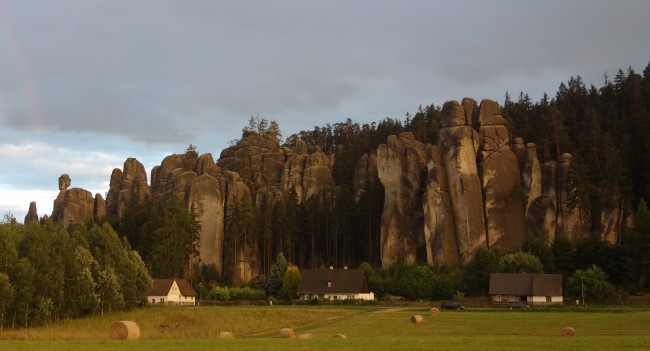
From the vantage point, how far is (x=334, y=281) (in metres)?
85.9

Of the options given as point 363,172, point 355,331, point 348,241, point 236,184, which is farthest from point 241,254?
point 355,331

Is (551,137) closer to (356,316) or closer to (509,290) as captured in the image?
(509,290)

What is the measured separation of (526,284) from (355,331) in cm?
3661

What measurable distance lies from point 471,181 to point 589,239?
17562 mm

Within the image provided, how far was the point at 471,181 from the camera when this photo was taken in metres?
90.1

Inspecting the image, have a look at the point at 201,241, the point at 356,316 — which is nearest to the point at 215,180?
the point at 201,241

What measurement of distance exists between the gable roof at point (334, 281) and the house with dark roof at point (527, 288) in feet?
55.2

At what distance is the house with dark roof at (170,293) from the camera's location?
86.4 m

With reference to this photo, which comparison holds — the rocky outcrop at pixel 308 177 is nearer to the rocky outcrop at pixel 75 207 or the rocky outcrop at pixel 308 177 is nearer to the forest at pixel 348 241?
the forest at pixel 348 241

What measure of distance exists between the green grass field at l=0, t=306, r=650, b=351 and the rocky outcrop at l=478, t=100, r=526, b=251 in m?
29.0

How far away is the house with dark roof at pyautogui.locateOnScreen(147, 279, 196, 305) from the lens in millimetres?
86375

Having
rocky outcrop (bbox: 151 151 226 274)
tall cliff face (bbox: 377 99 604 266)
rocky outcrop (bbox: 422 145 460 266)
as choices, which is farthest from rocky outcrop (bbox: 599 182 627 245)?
rocky outcrop (bbox: 151 151 226 274)

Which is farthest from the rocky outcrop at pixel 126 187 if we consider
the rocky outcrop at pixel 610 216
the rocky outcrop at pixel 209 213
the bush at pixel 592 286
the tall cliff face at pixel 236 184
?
the bush at pixel 592 286

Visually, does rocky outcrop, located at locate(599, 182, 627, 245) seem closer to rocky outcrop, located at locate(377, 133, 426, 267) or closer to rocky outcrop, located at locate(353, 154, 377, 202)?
rocky outcrop, located at locate(377, 133, 426, 267)
